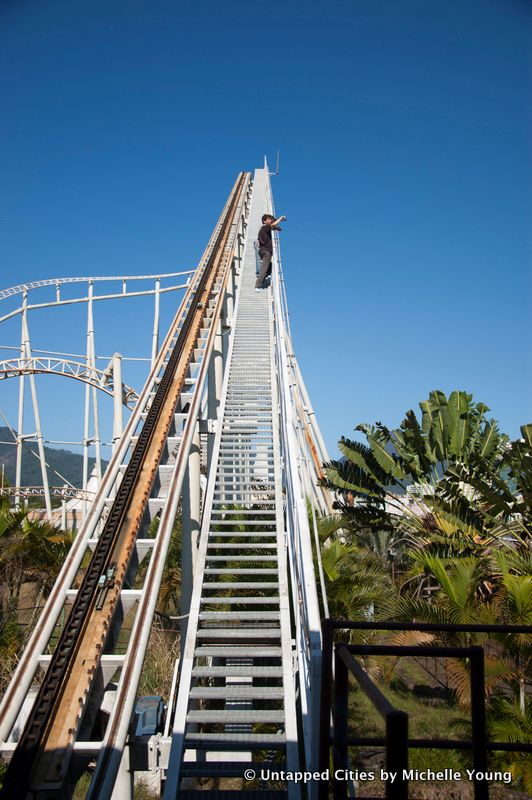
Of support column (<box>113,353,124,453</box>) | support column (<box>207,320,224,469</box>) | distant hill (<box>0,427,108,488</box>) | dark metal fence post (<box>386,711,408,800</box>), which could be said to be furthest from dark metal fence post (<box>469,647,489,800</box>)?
distant hill (<box>0,427,108,488</box>)

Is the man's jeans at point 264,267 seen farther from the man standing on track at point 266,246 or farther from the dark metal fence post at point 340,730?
the dark metal fence post at point 340,730

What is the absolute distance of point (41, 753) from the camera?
3.28 metres

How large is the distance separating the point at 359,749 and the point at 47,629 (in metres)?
5.99

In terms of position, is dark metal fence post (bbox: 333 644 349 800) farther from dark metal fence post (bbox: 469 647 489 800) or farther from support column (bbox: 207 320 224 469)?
support column (bbox: 207 320 224 469)

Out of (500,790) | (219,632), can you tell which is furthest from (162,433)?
(500,790)

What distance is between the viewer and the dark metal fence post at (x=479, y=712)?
2135 millimetres

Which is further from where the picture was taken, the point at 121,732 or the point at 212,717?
the point at 212,717

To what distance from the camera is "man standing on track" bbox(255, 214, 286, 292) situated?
12.5 m

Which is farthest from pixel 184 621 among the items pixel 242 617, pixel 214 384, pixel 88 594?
pixel 214 384

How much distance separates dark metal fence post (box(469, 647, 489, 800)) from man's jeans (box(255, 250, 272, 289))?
1177 cm

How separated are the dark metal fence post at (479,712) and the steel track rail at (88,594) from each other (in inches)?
90.5

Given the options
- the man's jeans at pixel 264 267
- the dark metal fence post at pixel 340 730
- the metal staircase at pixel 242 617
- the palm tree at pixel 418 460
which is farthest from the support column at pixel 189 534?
the man's jeans at pixel 264 267

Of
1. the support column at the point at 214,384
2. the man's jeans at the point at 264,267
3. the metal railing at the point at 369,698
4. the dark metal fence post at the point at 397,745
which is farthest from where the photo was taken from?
the man's jeans at the point at 264,267

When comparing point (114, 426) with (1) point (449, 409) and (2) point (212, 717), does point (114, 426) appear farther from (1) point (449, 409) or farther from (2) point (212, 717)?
(2) point (212, 717)
